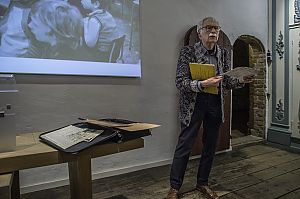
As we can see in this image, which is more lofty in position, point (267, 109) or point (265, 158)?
point (267, 109)

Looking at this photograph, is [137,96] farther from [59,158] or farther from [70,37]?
[59,158]

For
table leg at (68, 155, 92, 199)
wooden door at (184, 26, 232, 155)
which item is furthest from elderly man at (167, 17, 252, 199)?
wooden door at (184, 26, 232, 155)

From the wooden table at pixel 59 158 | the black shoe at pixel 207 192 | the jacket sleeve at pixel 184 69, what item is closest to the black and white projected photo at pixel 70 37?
the jacket sleeve at pixel 184 69

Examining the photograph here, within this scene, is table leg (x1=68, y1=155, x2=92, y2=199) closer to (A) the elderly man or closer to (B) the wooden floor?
(A) the elderly man

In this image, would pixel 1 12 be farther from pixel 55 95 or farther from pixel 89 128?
pixel 89 128

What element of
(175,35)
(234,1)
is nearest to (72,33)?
(175,35)

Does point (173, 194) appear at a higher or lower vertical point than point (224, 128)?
lower

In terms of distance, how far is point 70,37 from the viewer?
7.55 ft

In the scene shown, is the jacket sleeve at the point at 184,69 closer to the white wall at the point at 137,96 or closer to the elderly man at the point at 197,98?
the elderly man at the point at 197,98

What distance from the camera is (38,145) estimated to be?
1.03m

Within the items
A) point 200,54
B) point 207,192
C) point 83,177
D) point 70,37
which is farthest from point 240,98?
point 83,177

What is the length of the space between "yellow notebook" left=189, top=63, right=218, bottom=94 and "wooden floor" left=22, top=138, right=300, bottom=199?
0.95m

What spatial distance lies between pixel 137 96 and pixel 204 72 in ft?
3.54

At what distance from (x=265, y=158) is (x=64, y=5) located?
118 inches
